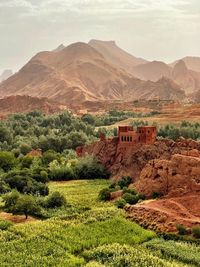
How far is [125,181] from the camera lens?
46.2 meters

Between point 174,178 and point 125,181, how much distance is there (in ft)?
25.9

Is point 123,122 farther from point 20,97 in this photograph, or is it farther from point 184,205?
point 184,205

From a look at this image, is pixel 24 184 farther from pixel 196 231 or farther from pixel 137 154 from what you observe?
pixel 196 231

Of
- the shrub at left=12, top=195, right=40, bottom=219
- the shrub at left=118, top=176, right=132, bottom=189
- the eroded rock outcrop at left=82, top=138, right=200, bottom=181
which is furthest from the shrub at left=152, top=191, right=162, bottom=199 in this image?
the shrub at left=12, top=195, right=40, bottom=219

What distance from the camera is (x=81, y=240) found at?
2889cm

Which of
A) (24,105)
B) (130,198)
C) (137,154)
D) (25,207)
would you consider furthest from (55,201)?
(24,105)

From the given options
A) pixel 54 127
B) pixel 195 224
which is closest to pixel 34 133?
pixel 54 127

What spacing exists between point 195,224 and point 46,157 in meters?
30.6

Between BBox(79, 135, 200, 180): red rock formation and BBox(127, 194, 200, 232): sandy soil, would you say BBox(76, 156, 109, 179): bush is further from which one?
BBox(127, 194, 200, 232): sandy soil

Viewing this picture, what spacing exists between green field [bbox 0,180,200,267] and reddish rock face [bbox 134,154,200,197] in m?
5.98

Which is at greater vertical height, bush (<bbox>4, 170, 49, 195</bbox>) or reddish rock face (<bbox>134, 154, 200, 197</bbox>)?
reddish rock face (<bbox>134, 154, 200, 197</bbox>)

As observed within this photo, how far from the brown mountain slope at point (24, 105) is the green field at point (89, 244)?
105652 millimetres

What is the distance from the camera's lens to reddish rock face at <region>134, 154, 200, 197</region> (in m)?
38.3

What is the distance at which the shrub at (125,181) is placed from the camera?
45.5 m
